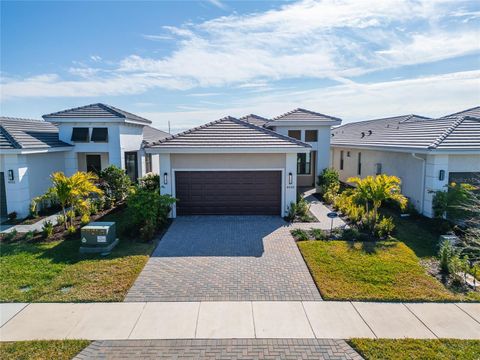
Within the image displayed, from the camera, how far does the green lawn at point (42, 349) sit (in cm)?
553

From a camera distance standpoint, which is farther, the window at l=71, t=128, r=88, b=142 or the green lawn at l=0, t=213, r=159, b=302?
the window at l=71, t=128, r=88, b=142

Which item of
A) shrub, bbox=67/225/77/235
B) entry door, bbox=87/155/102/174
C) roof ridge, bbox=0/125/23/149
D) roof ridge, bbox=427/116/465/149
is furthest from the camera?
entry door, bbox=87/155/102/174

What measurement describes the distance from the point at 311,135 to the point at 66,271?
16715mm

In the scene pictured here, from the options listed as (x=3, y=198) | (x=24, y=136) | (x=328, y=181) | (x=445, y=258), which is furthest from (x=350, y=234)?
(x=24, y=136)

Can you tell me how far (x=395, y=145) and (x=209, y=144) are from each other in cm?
955

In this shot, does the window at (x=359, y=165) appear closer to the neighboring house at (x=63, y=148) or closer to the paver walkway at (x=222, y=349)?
the neighboring house at (x=63, y=148)

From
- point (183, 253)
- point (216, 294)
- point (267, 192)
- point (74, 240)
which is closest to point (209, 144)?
point (267, 192)

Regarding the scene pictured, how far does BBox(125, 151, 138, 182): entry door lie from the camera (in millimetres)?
19891

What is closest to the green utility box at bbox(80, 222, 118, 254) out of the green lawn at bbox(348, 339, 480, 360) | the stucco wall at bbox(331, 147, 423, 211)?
the green lawn at bbox(348, 339, 480, 360)

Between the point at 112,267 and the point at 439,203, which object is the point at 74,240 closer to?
the point at 112,267

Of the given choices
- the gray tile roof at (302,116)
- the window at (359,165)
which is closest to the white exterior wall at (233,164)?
the gray tile roof at (302,116)

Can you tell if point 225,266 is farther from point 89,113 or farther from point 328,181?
point 89,113

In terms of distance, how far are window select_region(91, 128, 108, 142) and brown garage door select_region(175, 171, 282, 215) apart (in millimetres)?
6780

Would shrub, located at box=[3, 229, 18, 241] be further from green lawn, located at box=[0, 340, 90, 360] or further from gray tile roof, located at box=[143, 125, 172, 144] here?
gray tile roof, located at box=[143, 125, 172, 144]
